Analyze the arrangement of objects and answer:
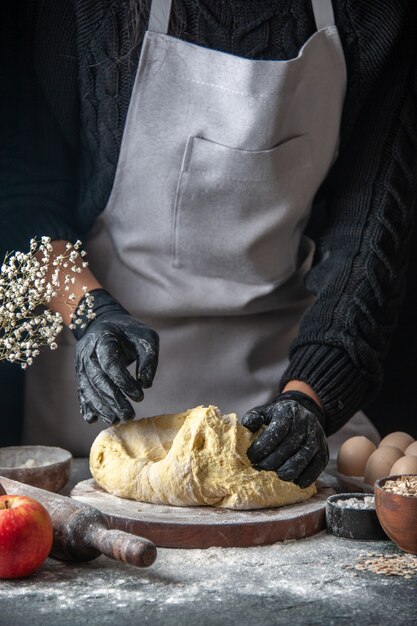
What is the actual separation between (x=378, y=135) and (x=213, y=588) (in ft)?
3.98

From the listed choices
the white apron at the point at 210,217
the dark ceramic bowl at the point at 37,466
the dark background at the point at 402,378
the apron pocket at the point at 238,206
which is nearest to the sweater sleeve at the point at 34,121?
the white apron at the point at 210,217

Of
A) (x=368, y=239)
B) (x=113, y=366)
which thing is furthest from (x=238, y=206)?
(x=113, y=366)

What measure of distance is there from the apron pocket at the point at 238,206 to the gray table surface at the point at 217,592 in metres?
0.80

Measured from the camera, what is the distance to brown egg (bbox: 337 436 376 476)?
1816mm

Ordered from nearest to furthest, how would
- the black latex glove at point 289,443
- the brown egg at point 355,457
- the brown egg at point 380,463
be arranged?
1. the black latex glove at point 289,443
2. the brown egg at point 380,463
3. the brown egg at point 355,457

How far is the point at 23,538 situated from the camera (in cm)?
125

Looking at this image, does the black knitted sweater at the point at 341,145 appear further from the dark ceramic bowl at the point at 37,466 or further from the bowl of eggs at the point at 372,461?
the dark ceramic bowl at the point at 37,466

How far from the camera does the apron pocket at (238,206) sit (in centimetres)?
197

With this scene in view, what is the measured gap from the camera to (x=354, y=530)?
148 cm

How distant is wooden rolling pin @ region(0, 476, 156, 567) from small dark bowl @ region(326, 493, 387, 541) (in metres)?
0.39

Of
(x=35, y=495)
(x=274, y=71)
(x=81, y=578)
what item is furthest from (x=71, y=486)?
(x=274, y=71)

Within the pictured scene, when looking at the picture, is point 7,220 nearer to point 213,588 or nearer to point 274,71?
point 274,71

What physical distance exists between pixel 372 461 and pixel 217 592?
0.60 metres

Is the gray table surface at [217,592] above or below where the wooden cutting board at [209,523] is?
below
